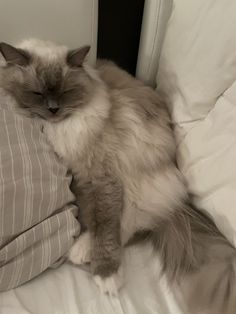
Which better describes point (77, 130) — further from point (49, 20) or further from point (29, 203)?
point (49, 20)

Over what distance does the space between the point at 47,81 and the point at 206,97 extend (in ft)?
1.47

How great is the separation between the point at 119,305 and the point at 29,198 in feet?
1.11

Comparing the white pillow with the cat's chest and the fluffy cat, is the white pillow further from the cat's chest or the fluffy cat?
the cat's chest

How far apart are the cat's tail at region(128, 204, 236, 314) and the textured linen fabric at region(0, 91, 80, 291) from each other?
248mm

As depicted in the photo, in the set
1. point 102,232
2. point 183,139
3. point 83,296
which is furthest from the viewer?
point 183,139

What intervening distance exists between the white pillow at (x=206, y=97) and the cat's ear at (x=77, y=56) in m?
0.27

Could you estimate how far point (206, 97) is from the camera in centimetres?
118

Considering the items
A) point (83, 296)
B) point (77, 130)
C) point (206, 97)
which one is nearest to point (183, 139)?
point (206, 97)

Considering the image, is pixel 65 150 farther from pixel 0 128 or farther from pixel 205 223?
pixel 205 223

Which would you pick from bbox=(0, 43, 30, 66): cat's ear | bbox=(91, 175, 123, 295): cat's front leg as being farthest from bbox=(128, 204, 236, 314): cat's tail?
bbox=(0, 43, 30, 66): cat's ear

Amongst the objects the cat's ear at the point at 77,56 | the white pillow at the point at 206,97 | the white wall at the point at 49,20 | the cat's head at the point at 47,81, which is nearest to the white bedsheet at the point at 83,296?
the white pillow at the point at 206,97

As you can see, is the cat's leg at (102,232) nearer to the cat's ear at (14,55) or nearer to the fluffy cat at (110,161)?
the fluffy cat at (110,161)

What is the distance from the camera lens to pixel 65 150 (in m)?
1.18

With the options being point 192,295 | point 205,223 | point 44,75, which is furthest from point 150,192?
point 44,75
